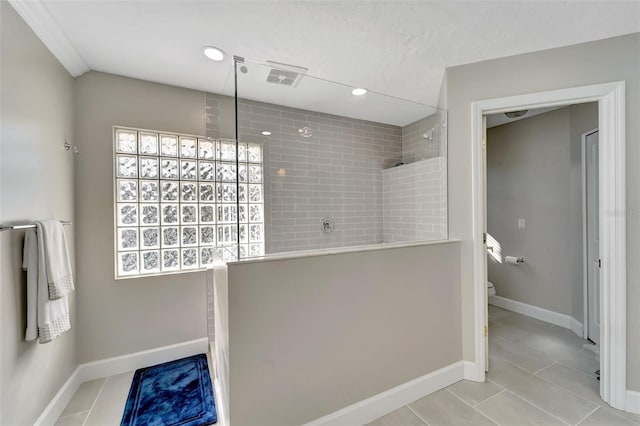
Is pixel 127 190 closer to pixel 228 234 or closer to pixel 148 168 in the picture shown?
pixel 148 168

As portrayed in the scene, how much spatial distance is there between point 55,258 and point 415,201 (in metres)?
2.65

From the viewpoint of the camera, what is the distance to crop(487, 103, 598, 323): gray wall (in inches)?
109

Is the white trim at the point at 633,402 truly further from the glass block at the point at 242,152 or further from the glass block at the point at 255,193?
the glass block at the point at 242,152

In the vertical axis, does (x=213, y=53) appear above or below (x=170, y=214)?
above

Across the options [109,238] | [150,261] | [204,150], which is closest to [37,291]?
[109,238]

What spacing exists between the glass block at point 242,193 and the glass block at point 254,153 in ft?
0.74

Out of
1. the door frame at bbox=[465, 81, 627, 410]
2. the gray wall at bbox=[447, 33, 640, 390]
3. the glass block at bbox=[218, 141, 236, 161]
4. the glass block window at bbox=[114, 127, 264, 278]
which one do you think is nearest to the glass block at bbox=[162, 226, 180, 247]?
the glass block window at bbox=[114, 127, 264, 278]

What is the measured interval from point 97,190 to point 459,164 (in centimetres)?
293

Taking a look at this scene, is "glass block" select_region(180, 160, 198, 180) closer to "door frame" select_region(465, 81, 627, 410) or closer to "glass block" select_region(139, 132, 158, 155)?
"glass block" select_region(139, 132, 158, 155)

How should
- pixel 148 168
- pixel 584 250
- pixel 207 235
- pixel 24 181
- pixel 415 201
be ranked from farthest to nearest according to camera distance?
1. pixel 584 250
2. pixel 207 235
3. pixel 415 201
4. pixel 148 168
5. pixel 24 181

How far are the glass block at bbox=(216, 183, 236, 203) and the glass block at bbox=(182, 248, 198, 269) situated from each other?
23.7 inches

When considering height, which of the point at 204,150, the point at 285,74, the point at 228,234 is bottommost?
the point at 228,234

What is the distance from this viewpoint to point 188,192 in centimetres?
243

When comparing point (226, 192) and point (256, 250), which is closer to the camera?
point (256, 250)
